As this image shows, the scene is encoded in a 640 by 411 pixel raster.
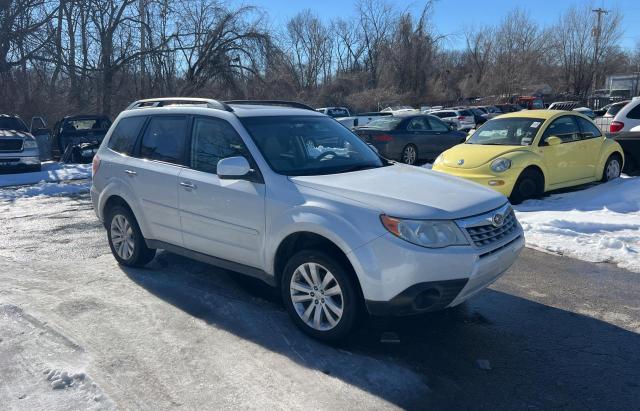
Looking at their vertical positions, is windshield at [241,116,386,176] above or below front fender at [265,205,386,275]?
above

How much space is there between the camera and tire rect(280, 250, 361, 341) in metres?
3.81

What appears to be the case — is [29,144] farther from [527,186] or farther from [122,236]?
[527,186]

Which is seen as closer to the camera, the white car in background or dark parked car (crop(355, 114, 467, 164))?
the white car in background

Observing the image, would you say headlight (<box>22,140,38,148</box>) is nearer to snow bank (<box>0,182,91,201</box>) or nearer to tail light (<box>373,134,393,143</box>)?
snow bank (<box>0,182,91,201</box>)

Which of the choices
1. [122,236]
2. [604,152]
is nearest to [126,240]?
[122,236]

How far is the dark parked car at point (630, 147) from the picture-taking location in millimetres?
11227

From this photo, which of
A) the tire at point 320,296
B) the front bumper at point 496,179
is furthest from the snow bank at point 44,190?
the tire at point 320,296

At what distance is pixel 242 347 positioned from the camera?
3.97 m

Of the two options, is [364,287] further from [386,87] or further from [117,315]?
[386,87]

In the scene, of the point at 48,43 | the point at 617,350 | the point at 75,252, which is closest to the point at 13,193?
the point at 75,252

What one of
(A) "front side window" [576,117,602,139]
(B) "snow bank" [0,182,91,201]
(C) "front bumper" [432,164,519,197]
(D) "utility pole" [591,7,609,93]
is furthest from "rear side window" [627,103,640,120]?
(D) "utility pole" [591,7,609,93]

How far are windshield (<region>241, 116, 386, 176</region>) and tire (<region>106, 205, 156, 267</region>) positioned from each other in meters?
1.89

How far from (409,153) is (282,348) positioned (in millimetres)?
11739

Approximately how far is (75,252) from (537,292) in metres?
5.33
